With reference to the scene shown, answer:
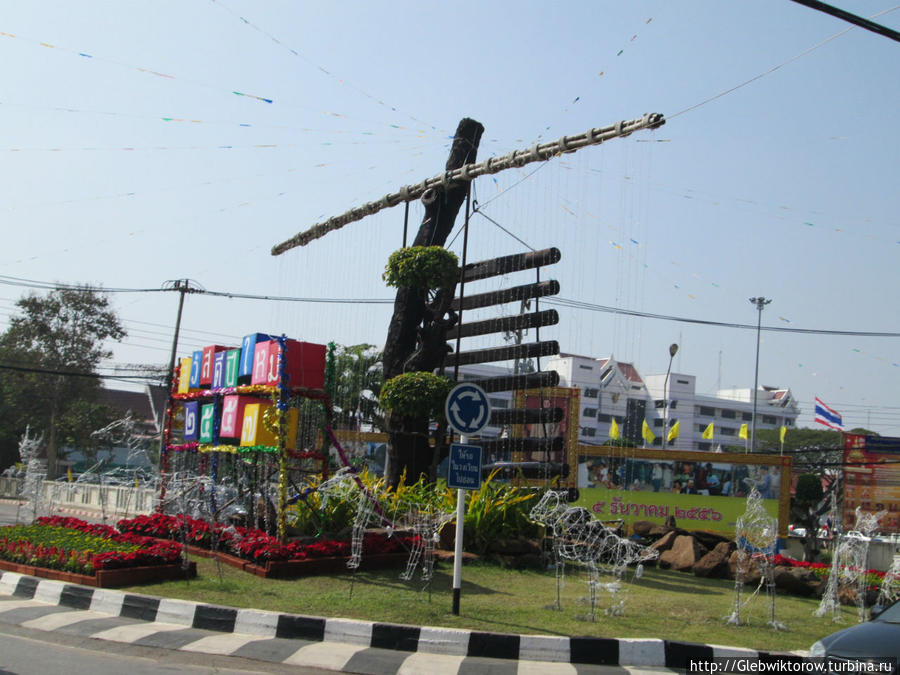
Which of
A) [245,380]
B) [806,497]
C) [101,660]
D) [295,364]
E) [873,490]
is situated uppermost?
[295,364]

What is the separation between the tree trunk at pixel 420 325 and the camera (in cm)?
1541

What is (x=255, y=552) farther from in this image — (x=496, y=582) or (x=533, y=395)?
(x=533, y=395)

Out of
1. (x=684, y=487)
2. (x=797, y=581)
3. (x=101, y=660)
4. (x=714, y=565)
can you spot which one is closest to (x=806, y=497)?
(x=684, y=487)

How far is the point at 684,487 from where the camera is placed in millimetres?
22562

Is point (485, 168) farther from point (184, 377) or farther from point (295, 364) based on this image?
point (184, 377)

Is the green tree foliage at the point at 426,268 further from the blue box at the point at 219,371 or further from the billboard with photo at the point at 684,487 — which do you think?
the billboard with photo at the point at 684,487

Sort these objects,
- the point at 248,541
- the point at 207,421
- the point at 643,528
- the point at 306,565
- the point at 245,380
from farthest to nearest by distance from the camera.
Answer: the point at 643,528
the point at 207,421
the point at 245,380
the point at 248,541
the point at 306,565

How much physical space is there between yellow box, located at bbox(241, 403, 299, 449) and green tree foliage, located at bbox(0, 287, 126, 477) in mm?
26047

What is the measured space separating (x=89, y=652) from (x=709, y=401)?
77458 millimetres

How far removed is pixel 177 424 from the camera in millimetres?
16922

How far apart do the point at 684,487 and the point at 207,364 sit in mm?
14001

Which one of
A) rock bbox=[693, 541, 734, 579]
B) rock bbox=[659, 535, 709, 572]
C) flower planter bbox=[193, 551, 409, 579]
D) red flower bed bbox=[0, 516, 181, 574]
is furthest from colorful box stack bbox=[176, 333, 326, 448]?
rock bbox=[693, 541, 734, 579]

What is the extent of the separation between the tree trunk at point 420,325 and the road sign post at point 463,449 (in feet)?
22.3

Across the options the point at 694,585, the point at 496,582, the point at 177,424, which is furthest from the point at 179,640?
the point at 177,424
